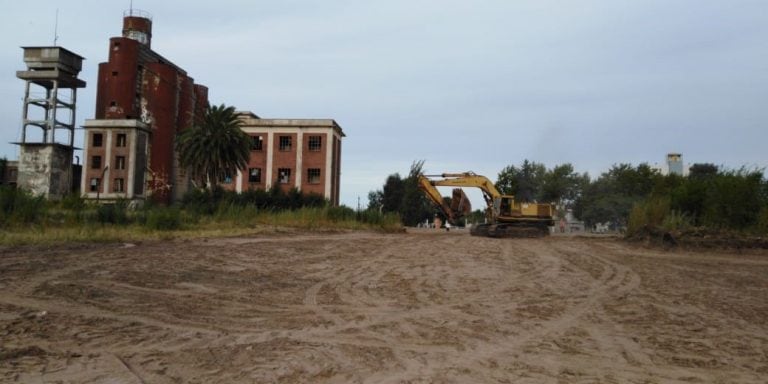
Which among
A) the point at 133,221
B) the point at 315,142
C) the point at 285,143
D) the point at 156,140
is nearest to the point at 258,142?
the point at 285,143

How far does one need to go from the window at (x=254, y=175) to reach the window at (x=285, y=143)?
3715mm

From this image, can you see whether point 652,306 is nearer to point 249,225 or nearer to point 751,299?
point 751,299

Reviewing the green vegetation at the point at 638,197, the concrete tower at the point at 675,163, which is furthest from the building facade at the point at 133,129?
the concrete tower at the point at 675,163

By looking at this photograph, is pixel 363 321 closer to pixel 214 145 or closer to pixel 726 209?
pixel 726 209

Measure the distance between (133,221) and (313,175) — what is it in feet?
135

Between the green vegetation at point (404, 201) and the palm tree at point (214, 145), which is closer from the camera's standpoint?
the palm tree at point (214, 145)

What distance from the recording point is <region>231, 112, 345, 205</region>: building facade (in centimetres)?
6272

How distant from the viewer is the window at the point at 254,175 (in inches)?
2512

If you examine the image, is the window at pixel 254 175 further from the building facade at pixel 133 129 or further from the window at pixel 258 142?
the building facade at pixel 133 129

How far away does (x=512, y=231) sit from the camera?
2898 cm

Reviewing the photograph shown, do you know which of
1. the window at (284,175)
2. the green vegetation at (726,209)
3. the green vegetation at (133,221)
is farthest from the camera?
the window at (284,175)

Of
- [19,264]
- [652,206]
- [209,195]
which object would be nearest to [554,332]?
[19,264]

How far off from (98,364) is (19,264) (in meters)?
7.29

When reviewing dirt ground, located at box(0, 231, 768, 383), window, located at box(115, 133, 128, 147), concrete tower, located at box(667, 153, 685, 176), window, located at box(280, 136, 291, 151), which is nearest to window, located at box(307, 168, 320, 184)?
window, located at box(280, 136, 291, 151)
